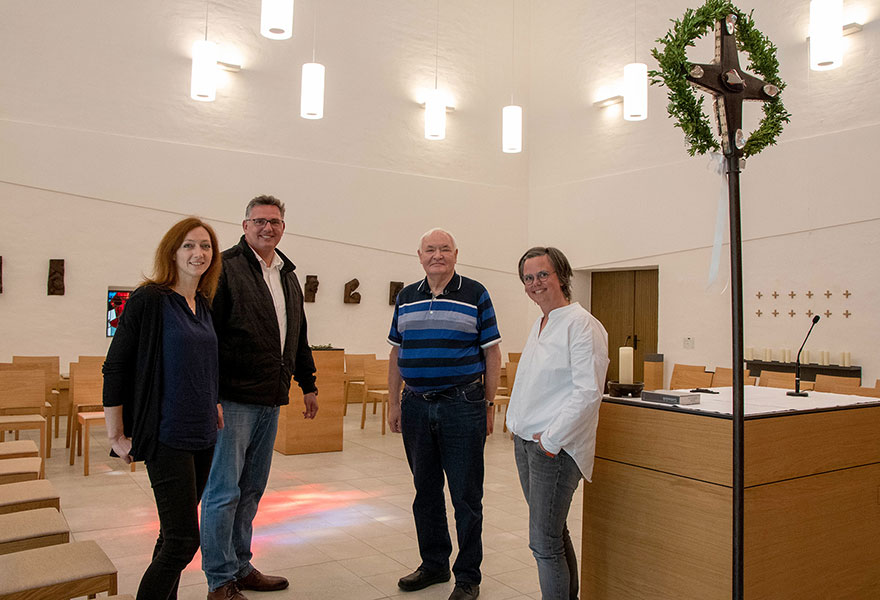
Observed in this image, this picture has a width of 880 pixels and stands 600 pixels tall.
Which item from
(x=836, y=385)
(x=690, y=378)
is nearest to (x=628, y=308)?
(x=690, y=378)

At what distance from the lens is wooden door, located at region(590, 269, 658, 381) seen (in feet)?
35.6

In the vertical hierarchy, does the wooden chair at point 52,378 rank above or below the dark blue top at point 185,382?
below

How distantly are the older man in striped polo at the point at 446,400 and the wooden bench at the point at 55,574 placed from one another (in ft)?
4.75

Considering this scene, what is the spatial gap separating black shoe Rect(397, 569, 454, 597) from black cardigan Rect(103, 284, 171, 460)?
1453mm

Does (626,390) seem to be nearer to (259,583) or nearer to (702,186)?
(259,583)

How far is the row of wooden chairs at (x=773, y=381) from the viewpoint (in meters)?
6.43

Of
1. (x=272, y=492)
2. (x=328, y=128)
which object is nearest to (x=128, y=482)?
(x=272, y=492)

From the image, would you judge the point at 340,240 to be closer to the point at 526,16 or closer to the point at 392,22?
the point at 392,22

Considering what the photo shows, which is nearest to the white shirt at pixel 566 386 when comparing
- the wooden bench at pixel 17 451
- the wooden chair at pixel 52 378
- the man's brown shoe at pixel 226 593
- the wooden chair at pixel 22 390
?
the man's brown shoe at pixel 226 593

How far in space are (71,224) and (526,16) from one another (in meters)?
8.35

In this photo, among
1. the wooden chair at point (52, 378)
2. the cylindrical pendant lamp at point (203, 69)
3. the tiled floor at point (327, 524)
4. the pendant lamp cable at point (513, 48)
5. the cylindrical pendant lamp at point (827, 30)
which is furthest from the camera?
the pendant lamp cable at point (513, 48)

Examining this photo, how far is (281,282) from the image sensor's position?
318 centimetres

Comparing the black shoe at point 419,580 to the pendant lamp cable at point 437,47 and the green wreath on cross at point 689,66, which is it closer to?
the green wreath on cross at point 689,66

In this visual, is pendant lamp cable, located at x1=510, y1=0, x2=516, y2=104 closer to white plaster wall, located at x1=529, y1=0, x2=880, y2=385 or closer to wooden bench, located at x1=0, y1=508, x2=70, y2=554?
white plaster wall, located at x1=529, y1=0, x2=880, y2=385
